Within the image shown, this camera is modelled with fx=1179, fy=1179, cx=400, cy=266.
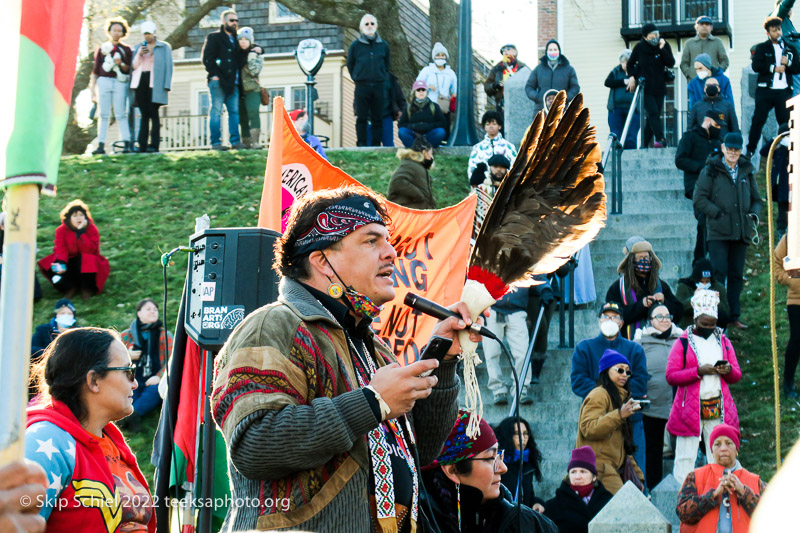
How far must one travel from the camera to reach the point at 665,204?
15.1 meters

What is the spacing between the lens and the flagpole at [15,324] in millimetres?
2270

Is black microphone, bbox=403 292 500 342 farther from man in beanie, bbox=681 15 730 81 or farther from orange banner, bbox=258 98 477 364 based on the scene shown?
man in beanie, bbox=681 15 730 81

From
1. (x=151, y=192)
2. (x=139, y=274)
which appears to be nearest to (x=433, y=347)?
(x=139, y=274)

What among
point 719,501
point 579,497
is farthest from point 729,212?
point 719,501

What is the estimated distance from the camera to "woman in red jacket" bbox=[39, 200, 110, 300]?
45.9ft

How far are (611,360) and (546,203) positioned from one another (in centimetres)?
588

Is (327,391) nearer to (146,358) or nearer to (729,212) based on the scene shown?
(146,358)

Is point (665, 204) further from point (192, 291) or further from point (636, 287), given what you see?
point (192, 291)

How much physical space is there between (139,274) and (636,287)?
6.65 m

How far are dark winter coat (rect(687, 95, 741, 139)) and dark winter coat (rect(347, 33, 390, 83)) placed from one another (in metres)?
4.94

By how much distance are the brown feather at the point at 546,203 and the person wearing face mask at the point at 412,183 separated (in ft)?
28.6

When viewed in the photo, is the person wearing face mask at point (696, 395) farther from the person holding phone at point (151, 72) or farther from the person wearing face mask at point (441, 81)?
the person holding phone at point (151, 72)

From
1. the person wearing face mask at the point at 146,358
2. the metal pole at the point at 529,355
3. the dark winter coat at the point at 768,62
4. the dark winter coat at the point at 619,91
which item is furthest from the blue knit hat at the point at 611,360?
the dark winter coat at the point at 619,91

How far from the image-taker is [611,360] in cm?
977
